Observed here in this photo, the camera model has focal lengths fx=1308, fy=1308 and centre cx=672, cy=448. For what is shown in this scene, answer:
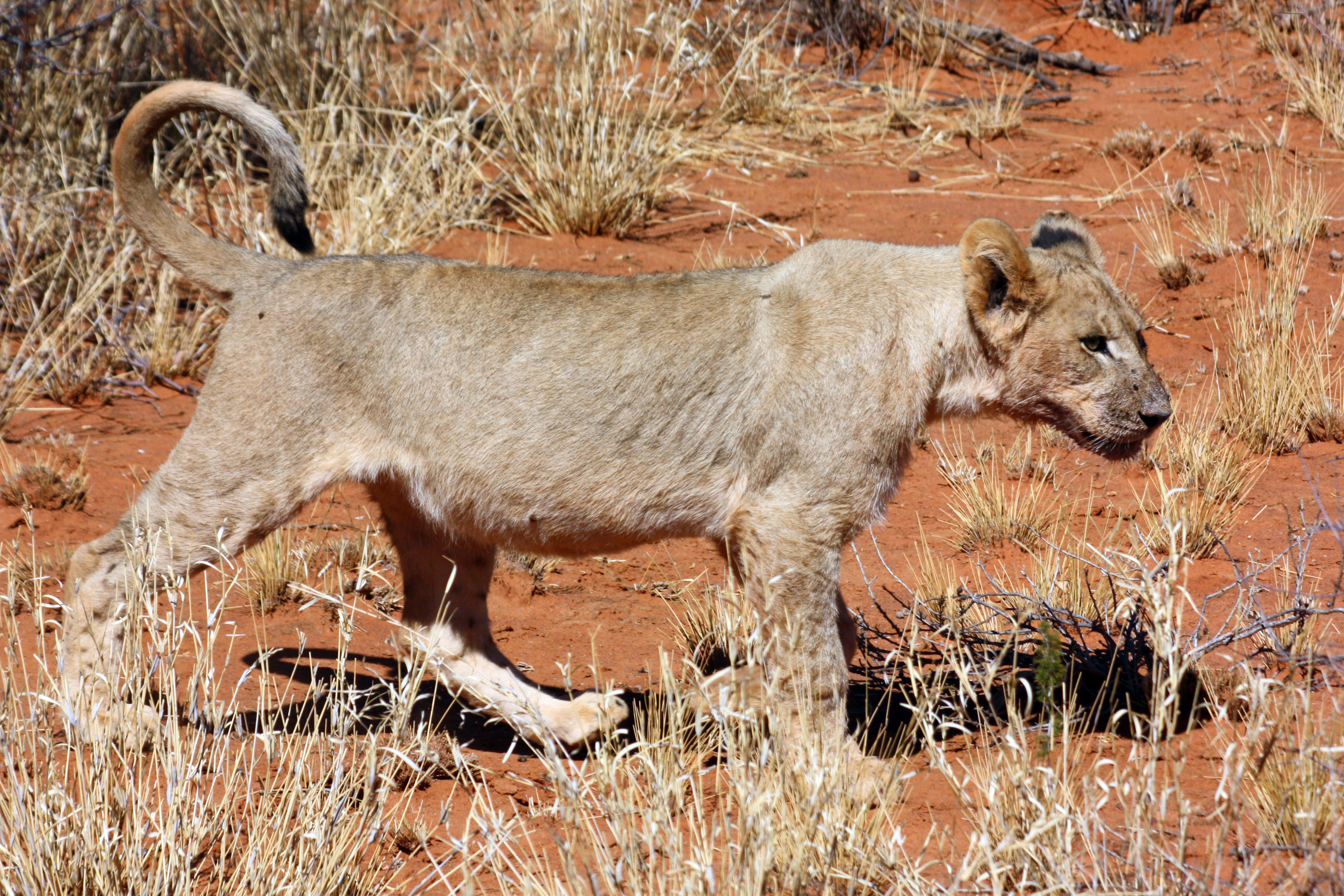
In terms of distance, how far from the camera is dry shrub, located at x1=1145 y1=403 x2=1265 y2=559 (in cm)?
542

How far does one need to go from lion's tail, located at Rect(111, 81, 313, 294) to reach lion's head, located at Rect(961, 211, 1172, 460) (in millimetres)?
2226

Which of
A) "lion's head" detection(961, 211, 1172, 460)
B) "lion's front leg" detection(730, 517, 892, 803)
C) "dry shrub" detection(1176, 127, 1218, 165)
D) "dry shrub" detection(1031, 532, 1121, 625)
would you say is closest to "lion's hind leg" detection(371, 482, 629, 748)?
"lion's front leg" detection(730, 517, 892, 803)

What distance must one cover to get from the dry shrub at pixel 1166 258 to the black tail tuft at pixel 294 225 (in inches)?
210

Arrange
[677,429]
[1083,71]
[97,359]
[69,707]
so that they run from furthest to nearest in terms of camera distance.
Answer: [1083,71] → [97,359] → [677,429] → [69,707]

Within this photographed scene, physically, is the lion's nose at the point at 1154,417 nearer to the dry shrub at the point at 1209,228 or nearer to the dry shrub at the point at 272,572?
the dry shrub at the point at 272,572

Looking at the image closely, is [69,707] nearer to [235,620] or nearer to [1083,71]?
[235,620]

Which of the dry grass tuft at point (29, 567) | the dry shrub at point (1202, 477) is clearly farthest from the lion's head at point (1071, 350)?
the dry grass tuft at point (29, 567)

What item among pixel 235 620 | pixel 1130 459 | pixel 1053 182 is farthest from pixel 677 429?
pixel 1053 182

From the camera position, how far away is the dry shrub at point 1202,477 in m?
5.42

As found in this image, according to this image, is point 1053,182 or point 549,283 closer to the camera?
point 549,283

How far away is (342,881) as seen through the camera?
11.1 feet

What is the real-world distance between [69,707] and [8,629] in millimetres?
594

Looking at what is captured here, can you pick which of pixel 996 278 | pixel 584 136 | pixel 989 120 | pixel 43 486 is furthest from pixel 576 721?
pixel 989 120

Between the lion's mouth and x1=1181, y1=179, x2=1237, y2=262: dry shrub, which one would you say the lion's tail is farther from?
x1=1181, y1=179, x2=1237, y2=262: dry shrub
